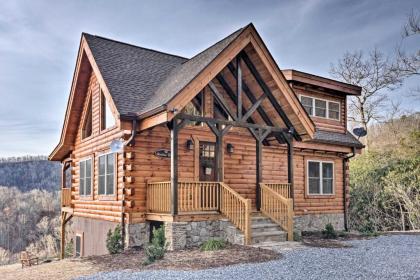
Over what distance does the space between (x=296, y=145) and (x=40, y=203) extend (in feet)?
215

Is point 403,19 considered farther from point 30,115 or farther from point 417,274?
point 30,115

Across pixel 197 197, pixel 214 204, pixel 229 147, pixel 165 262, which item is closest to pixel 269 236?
pixel 214 204

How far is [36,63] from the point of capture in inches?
930

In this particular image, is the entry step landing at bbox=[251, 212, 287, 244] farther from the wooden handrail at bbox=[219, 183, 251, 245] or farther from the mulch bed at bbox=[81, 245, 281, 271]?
the mulch bed at bbox=[81, 245, 281, 271]

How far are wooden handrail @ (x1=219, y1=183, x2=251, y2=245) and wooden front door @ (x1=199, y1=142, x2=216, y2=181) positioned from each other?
199cm

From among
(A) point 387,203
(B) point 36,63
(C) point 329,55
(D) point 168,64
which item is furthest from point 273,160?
(C) point 329,55

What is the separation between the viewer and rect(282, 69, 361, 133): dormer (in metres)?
16.9

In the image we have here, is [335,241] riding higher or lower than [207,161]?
lower

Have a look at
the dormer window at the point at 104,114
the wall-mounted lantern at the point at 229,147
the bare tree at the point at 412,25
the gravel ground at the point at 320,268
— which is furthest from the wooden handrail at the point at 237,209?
the bare tree at the point at 412,25

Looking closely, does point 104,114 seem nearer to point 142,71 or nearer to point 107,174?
point 142,71

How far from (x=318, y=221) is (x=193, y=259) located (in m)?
8.87

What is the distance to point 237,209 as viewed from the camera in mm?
11805

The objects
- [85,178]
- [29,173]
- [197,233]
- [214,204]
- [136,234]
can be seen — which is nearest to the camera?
[197,233]

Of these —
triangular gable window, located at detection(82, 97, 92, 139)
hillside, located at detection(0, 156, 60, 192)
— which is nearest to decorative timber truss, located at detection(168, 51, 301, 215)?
triangular gable window, located at detection(82, 97, 92, 139)
